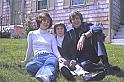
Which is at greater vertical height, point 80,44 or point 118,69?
point 80,44

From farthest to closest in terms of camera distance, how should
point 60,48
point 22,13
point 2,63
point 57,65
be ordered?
point 22,13 → point 2,63 → point 60,48 → point 57,65

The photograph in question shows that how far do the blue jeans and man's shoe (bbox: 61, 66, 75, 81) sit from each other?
0.41 feet

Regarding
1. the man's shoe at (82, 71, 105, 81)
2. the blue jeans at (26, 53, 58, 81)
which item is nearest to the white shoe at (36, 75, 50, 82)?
the blue jeans at (26, 53, 58, 81)

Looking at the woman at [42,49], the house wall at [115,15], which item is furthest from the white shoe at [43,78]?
the house wall at [115,15]

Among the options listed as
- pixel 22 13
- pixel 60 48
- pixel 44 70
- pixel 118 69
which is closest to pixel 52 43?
pixel 60 48

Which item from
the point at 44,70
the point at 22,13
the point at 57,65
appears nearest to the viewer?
the point at 44,70

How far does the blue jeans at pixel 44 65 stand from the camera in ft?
16.1

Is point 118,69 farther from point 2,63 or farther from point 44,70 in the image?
point 2,63

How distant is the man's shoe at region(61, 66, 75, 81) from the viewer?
5.19 meters

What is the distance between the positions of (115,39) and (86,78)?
9651 mm

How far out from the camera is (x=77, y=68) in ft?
17.8

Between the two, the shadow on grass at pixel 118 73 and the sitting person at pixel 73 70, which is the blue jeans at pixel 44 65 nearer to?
the sitting person at pixel 73 70

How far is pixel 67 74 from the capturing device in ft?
17.1

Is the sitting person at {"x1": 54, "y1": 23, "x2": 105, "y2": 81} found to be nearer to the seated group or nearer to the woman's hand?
the seated group
